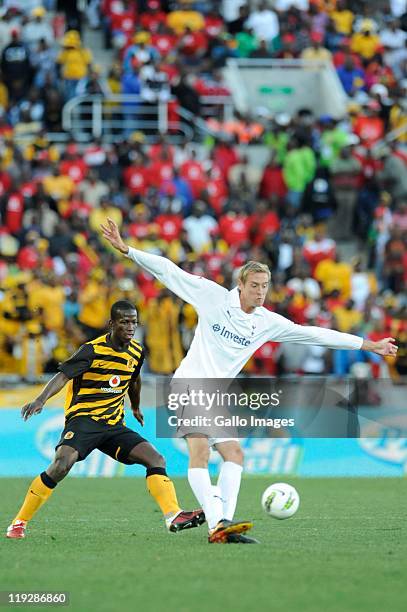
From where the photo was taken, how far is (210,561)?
9023 mm

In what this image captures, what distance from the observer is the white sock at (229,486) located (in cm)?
1022

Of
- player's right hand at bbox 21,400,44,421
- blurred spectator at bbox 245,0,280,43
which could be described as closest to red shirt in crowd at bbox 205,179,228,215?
blurred spectator at bbox 245,0,280,43

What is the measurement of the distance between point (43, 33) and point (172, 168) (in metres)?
4.78

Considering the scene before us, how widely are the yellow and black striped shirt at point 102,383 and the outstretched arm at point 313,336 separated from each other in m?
1.15

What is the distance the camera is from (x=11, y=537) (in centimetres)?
1057

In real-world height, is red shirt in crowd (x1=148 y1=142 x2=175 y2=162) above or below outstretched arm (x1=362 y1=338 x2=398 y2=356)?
above

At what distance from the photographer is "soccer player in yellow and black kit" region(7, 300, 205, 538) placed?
10.5 m

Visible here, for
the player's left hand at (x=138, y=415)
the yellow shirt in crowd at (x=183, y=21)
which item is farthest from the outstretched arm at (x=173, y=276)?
the yellow shirt in crowd at (x=183, y=21)

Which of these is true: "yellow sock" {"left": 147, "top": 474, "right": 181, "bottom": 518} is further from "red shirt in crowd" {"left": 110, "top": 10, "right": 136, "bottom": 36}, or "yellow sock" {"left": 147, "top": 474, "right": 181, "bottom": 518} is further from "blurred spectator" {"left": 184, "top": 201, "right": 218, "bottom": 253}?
"red shirt in crowd" {"left": 110, "top": 10, "right": 136, "bottom": 36}

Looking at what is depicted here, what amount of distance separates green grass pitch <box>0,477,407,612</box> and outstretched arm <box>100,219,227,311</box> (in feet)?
5.99

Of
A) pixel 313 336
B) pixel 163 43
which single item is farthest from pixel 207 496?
pixel 163 43

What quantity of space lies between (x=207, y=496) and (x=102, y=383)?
1.30 m

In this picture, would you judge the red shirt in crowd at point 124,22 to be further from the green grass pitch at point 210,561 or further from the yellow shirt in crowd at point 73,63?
the green grass pitch at point 210,561

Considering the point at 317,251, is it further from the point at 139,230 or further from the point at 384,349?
Answer: the point at 384,349
